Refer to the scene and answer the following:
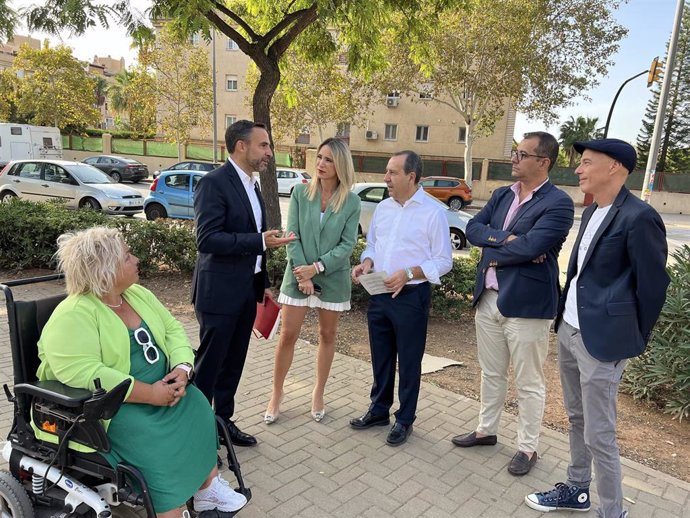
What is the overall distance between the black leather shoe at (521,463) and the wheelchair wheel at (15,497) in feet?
8.68

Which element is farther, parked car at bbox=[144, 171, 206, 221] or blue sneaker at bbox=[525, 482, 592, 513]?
parked car at bbox=[144, 171, 206, 221]

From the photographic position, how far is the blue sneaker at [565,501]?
9.59ft

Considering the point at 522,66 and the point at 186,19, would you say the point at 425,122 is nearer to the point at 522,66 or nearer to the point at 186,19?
the point at 522,66

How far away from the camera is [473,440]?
3.59 meters

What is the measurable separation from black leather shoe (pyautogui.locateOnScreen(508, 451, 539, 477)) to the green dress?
190 cm

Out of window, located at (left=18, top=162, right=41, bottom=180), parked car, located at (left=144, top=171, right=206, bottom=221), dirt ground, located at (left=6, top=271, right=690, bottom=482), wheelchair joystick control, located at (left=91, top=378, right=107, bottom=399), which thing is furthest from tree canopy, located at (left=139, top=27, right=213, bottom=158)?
wheelchair joystick control, located at (left=91, top=378, right=107, bottom=399)

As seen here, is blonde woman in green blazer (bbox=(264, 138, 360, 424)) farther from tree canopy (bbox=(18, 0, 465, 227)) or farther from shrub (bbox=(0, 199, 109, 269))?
Answer: shrub (bbox=(0, 199, 109, 269))

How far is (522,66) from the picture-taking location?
21172 millimetres

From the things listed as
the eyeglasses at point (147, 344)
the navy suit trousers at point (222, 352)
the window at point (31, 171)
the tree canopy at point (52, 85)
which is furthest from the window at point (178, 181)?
the tree canopy at point (52, 85)

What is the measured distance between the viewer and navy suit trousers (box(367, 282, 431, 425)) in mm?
3498

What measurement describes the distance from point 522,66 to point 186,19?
1819 cm

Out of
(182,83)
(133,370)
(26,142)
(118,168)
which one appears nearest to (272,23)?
(133,370)

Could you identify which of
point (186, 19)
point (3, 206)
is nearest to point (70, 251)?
point (186, 19)

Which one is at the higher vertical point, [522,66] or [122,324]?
[522,66]
